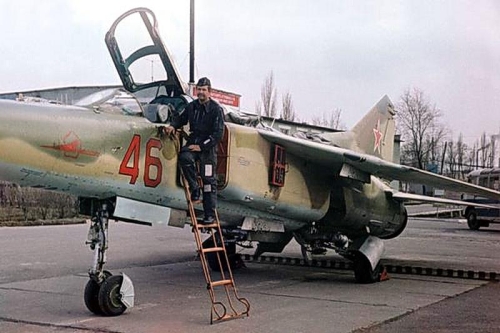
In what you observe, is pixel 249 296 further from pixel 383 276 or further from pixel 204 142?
pixel 383 276

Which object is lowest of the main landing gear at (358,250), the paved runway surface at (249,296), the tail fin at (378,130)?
the paved runway surface at (249,296)

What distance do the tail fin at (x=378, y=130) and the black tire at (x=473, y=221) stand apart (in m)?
16.1

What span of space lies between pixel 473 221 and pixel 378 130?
1749 cm

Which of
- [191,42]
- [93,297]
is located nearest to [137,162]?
[93,297]

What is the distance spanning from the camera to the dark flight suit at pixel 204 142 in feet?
27.2

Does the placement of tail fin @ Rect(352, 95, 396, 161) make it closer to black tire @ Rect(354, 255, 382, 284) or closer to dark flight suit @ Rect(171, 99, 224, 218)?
black tire @ Rect(354, 255, 382, 284)

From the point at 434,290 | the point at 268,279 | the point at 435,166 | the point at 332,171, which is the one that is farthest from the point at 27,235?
the point at 435,166

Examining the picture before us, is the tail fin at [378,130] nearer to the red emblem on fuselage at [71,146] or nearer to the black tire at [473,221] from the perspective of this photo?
the red emblem on fuselage at [71,146]

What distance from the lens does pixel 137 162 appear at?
317 inches

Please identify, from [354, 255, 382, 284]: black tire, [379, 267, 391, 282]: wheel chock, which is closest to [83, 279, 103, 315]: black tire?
[354, 255, 382, 284]: black tire

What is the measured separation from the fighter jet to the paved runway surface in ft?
1.98

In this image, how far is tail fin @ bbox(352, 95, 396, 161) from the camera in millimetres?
13789

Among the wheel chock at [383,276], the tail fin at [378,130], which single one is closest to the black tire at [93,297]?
the wheel chock at [383,276]

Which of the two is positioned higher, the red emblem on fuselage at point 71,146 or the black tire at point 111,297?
the red emblem on fuselage at point 71,146
